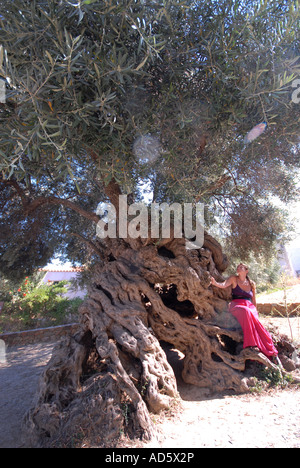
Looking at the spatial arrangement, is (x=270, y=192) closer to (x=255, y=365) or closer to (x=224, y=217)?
(x=224, y=217)

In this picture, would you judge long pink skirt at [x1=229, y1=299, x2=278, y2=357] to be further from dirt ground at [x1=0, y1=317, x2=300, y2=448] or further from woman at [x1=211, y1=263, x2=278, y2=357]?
dirt ground at [x1=0, y1=317, x2=300, y2=448]

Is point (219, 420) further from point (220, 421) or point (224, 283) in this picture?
point (224, 283)

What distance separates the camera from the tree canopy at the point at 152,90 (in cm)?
302

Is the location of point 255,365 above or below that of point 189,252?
below

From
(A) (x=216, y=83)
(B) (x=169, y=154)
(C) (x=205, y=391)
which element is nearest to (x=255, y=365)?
(C) (x=205, y=391)

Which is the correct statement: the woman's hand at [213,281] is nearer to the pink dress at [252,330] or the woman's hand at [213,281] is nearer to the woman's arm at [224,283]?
the woman's arm at [224,283]

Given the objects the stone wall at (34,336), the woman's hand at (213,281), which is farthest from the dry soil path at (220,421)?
the stone wall at (34,336)

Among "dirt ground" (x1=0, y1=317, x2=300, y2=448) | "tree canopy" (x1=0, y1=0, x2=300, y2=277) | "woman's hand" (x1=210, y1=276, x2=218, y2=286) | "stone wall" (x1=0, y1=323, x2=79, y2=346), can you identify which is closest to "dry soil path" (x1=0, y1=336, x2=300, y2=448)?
"dirt ground" (x1=0, y1=317, x2=300, y2=448)

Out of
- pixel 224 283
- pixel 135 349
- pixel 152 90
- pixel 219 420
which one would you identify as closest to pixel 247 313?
pixel 224 283

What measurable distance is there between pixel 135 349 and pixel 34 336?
7.64 meters

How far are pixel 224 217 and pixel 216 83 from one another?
3.91 m

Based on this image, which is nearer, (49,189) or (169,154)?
(169,154)

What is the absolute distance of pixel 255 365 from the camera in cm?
481

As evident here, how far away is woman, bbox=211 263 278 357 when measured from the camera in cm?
482
